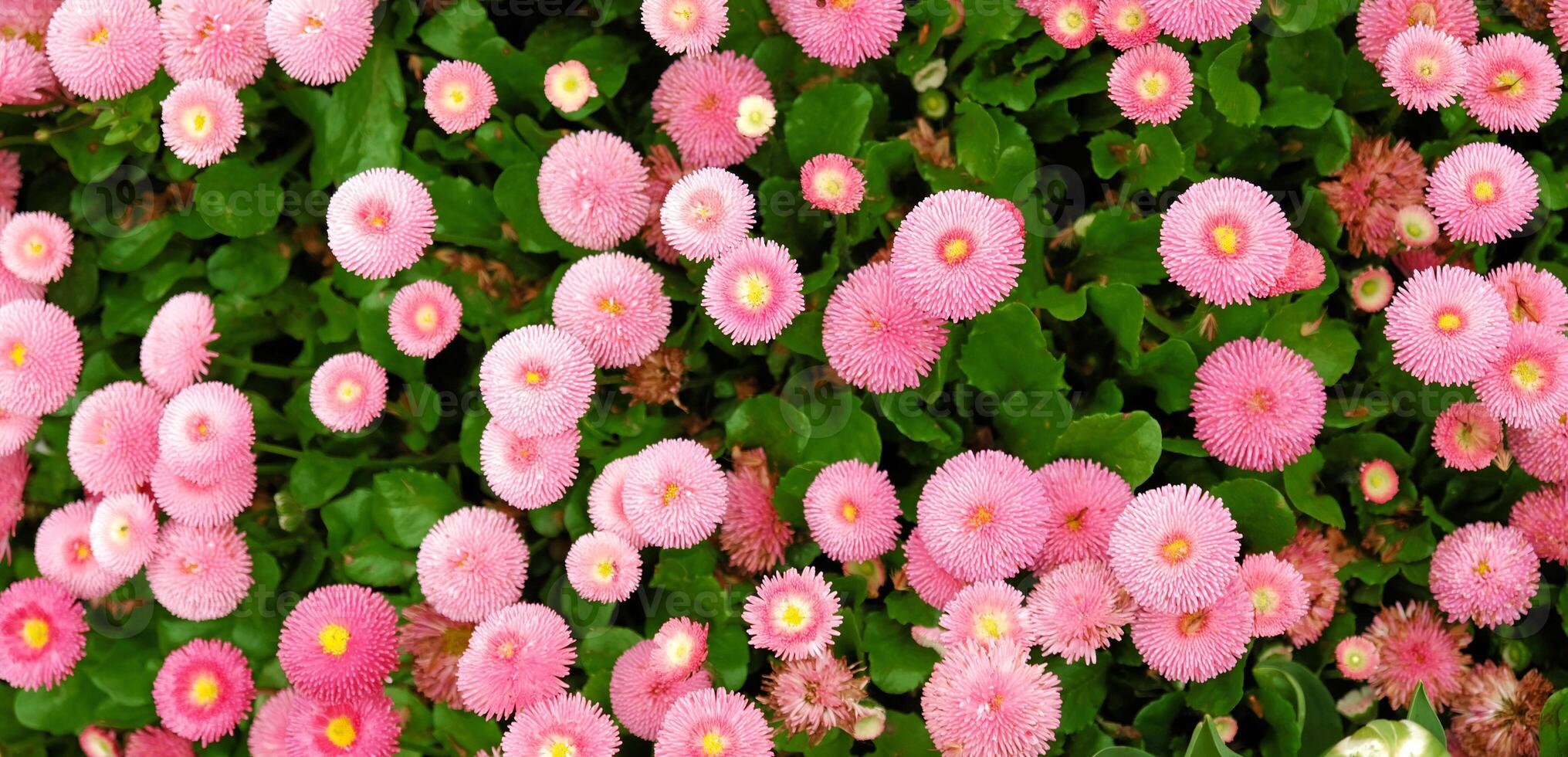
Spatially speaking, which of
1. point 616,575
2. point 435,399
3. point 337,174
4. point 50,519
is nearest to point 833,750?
point 616,575

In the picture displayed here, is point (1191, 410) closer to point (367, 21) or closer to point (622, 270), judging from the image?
point (622, 270)

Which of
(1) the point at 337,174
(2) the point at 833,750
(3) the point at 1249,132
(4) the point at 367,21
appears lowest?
(2) the point at 833,750

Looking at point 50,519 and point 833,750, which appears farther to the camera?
point 50,519

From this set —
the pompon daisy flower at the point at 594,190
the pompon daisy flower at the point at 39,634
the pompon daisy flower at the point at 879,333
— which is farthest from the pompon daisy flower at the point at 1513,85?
the pompon daisy flower at the point at 39,634

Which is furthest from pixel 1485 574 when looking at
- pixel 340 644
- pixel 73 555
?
pixel 73 555

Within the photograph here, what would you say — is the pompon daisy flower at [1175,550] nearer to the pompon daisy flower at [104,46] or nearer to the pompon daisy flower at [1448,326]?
the pompon daisy flower at [1448,326]

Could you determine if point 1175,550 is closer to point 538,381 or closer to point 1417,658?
point 1417,658
